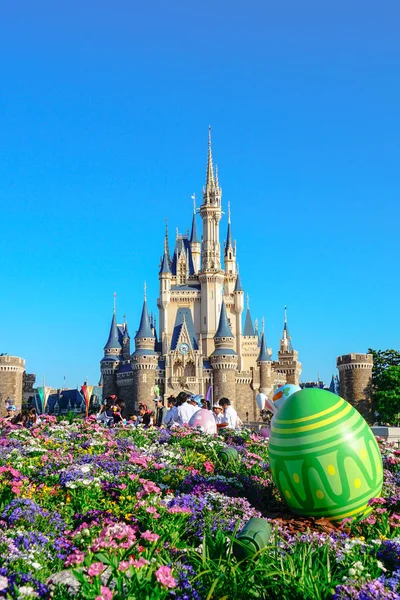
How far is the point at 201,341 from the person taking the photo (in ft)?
206

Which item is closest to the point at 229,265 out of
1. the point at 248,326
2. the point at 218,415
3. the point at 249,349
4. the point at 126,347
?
the point at 248,326

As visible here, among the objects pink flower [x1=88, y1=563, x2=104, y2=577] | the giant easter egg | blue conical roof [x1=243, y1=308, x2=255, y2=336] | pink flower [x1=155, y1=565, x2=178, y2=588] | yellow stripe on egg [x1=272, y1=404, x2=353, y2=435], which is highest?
blue conical roof [x1=243, y1=308, x2=255, y2=336]

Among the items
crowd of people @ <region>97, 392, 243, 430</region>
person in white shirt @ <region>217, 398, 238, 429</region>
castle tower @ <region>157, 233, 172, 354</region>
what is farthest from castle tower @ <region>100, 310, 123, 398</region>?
person in white shirt @ <region>217, 398, 238, 429</region>

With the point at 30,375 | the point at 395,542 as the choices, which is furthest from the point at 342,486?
the point at 30,375

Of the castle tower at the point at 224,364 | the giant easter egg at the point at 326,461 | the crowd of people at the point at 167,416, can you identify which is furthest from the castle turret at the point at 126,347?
the giant easter egg at the point at 326,461

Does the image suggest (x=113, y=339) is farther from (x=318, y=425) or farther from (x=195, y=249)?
(x=318, y=425)

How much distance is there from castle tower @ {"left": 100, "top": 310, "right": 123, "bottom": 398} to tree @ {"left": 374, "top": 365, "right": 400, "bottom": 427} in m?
24.4

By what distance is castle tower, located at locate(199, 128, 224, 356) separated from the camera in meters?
64.2

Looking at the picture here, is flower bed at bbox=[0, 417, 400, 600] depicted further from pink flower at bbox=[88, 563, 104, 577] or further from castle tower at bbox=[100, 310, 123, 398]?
castle tower at bbox=[100, 310, 123, 398]

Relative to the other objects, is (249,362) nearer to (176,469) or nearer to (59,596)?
(176,469)

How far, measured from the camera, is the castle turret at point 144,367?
56.9 m

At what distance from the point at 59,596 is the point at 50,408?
66055mm

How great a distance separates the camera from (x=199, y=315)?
6506 centimetres

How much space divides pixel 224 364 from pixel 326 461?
5184 centimetres
